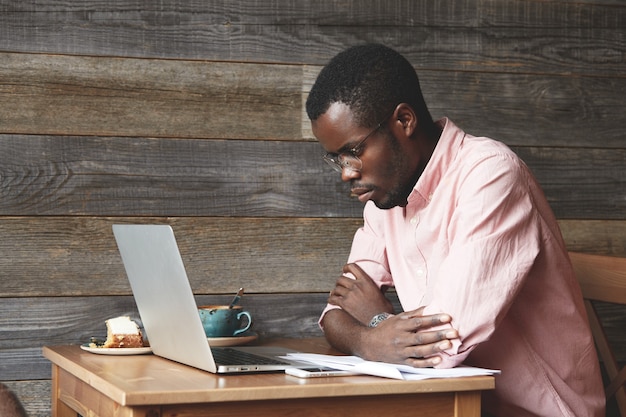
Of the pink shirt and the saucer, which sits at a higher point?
the pink shirt

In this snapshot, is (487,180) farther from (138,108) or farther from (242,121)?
(138,108)

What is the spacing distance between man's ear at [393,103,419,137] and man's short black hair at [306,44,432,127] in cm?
1

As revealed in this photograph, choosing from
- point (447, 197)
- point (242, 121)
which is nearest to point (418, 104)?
point (447, 197)

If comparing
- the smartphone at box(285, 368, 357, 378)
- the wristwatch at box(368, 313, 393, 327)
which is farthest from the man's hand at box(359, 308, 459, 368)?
the wristwatch at box(368, 313, 393, 327)

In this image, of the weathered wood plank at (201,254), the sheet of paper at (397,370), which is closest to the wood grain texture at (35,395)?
the weathered wood plank at (201,254)

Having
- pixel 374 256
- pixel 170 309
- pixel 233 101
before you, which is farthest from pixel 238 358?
pixel 233 101

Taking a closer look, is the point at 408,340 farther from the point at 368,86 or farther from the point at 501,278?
the point at 368,86

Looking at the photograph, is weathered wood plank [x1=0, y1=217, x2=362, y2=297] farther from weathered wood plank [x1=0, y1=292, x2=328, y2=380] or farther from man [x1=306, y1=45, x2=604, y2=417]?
man [x1=306, y1=45, x2=604, y2=417]

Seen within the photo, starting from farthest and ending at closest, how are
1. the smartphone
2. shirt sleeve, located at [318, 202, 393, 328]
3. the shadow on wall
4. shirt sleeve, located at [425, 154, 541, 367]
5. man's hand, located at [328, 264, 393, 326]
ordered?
shirt sleeve, located at [318, 202, 393, 328] < man's hand, located at [328, 264, 393, 326] < shirt sleeve, located at [425, 154, 541, 367] < the smartphone < the shadow on wall

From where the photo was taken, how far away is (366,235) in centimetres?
206

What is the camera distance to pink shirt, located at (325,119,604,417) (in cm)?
151

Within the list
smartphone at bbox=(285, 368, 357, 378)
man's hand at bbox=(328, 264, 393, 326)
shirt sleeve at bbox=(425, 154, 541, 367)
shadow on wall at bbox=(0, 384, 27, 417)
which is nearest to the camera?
shadow on wall at bbox=(0, 384, 27, 417)

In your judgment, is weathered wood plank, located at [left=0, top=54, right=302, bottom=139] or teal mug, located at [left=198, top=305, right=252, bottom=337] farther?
weathered wood plank, located at [left=0, top=54, right=302, bottom=139]

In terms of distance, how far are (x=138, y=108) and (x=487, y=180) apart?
91cm
